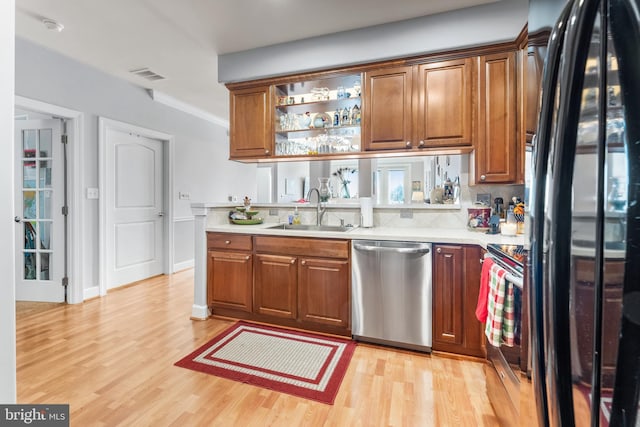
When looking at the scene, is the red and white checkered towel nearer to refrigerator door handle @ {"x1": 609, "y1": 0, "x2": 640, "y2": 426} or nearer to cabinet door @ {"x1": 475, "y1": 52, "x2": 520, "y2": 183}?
refrigerator door handle @ {"x1": 609, "y1": 0, "x2": 640, "y2": 426}

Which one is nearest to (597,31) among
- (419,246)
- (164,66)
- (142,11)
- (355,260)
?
(419,246)

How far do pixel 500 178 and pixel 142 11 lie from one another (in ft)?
10.2

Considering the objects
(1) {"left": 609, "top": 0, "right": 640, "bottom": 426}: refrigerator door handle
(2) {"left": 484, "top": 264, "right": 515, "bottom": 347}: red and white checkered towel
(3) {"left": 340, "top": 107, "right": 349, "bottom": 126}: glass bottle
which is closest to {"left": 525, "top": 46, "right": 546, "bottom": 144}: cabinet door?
(1) {"left": 609, "top": 0, "right": 640, "bottom": 426}: refrigerator door handle

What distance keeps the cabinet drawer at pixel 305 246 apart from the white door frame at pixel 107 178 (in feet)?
7.14

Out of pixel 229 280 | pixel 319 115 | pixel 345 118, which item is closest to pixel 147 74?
pixel 319 115

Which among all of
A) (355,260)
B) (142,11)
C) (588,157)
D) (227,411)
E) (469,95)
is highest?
(142,11)

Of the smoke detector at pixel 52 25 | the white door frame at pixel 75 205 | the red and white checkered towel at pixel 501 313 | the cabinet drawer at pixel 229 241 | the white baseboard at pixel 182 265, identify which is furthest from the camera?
the white baseboard at pixel 182 265

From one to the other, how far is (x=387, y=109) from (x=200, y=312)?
2.52 metres

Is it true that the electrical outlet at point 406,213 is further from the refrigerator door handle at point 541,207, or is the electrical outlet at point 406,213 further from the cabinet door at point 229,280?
the refrigerator door handle at point 541,207

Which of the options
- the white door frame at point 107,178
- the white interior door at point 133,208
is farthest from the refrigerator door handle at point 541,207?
the white interior door at point 133,208

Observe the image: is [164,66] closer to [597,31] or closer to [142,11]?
[142,11]

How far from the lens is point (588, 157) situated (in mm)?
422

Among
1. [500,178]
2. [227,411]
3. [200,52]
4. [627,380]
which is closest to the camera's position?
[627,380]

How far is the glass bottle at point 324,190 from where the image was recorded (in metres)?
3.23
